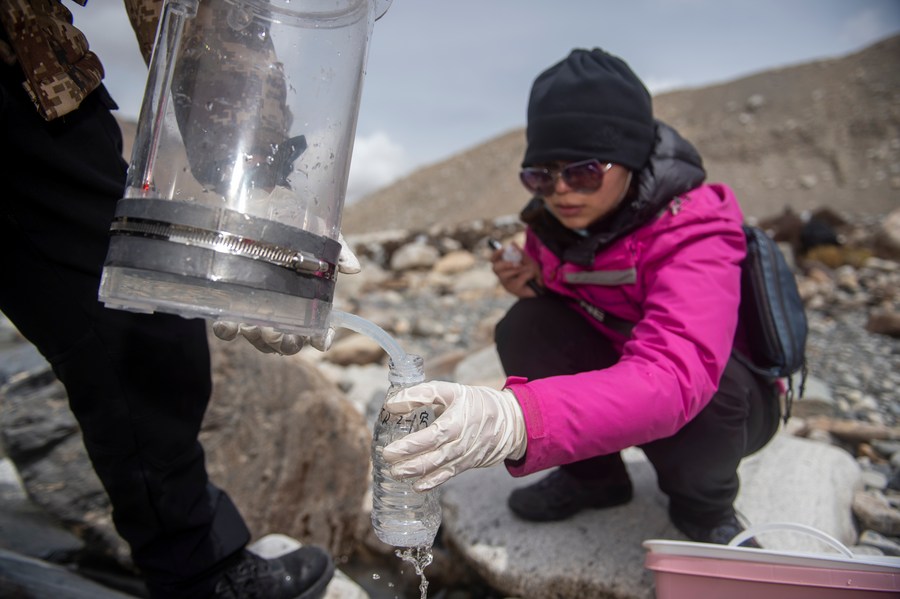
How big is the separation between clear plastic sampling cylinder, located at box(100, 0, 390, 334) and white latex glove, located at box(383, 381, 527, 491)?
0.25 meters

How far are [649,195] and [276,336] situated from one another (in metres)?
1.13

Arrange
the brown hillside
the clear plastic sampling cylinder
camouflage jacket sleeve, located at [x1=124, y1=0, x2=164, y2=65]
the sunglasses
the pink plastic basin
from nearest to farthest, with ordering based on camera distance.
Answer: the clear plastic sampling cylinder → the pink plastic basin → camouflage jacket sleeve, located at [x1=124, y1=0, x2=164, y2=65] → the sunglasses → the brown hillside

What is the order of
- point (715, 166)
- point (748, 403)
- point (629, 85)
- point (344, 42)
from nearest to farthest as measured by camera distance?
point (344, 42)
point (748, 403)
point (629, 85)
point (715, 166)

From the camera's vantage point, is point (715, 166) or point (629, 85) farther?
point (715, 166)

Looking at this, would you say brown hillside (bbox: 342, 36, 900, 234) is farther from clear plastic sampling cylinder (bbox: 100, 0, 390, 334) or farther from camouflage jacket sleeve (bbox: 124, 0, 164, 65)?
camouflage jacket sleeve (bbox: 124, 0, 164, 65)

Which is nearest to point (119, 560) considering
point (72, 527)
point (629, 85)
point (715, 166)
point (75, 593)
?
point (72, 527)

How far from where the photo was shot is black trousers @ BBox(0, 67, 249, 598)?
1.25 meters

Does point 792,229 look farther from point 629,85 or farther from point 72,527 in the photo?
point 72,527

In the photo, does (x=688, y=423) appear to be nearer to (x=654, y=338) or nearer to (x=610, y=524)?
(x=654, y=338)

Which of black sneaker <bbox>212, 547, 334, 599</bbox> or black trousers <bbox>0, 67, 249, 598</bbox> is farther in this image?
black sneaker <bbox>212, 547, 334, 599</bbox>

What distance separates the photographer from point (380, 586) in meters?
2.31

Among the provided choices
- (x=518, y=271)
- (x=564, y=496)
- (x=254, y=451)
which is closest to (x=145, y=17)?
Answer: (x=518, y=271)

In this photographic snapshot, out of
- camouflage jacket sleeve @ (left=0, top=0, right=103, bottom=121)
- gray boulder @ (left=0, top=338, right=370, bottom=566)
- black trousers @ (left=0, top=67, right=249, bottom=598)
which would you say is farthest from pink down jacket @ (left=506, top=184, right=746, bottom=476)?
gray boulder @ (left=0, top=338, right=370, bottom=566)

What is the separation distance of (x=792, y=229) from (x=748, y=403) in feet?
32.9
